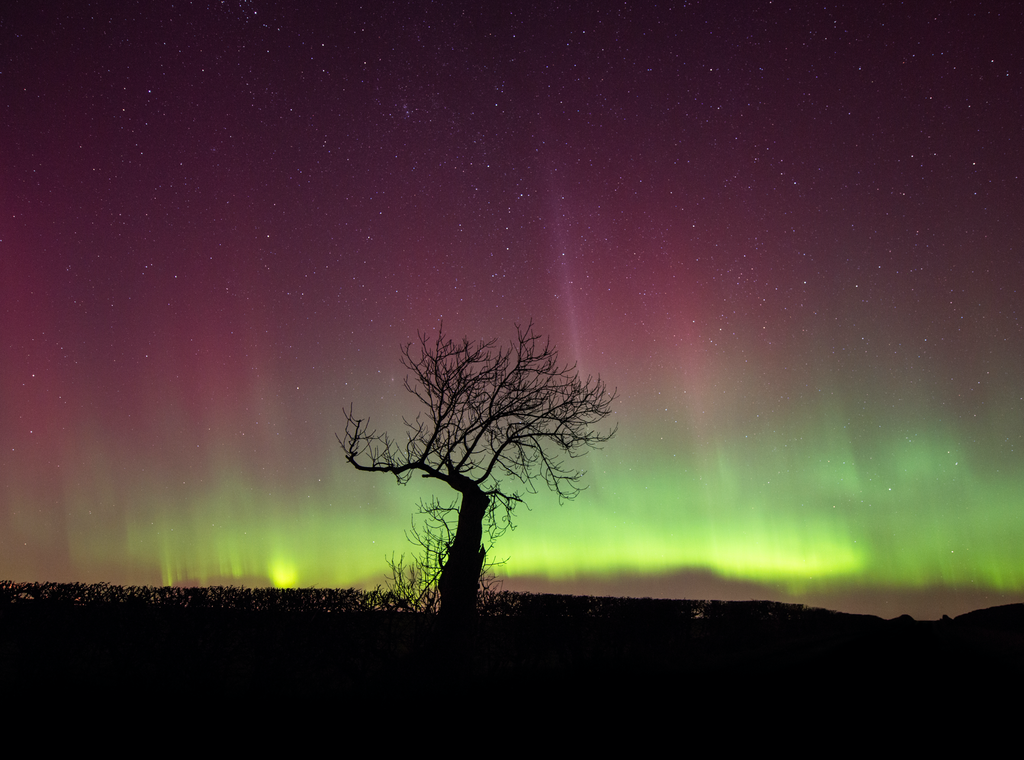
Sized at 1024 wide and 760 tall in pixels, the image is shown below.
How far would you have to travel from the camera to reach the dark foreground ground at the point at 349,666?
309 inches

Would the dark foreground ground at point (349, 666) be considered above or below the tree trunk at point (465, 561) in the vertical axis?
below

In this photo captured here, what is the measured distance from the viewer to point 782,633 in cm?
2330

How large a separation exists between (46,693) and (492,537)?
275 inches

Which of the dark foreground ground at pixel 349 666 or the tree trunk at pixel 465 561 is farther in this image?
the tree trunk at pixel 465 561

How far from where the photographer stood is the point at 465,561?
1067 centimetres

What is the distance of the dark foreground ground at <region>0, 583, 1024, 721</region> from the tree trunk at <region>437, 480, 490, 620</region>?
401 mm

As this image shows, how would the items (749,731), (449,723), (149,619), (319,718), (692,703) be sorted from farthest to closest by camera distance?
1. (149,619)
2. (692,703)
3. (319,718)
4. (449,723)
5. (749,731)

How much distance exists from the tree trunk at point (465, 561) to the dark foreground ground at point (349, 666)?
401 mm

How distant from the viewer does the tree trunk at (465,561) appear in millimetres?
10188

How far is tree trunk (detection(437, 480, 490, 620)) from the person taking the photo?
10188 mm

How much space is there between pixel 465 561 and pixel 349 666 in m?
2.55

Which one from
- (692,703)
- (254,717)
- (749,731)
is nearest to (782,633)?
(692,703)

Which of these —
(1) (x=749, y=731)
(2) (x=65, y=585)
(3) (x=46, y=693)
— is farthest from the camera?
(2) (x=65, y=585)

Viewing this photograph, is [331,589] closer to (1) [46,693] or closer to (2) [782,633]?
(1) [46,693]
